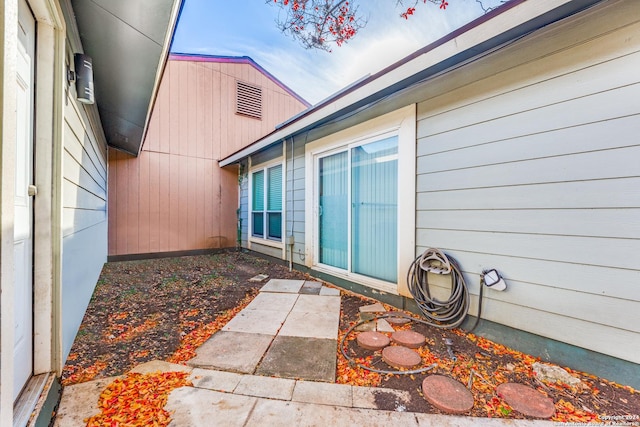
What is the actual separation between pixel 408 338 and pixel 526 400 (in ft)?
2.73

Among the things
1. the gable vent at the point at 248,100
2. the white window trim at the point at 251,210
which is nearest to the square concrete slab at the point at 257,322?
the white window trim at the point at 251,210

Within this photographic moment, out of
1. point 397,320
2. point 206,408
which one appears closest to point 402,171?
point 397,320

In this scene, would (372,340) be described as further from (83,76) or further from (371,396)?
(83,76)

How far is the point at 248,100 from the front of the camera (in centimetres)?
726

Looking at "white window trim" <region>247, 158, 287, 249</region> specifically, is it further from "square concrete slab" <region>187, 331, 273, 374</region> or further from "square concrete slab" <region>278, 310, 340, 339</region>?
"square concrete slab" <region>187, 331, 273, 374</region>

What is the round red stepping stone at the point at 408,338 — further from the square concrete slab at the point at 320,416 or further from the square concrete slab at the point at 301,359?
the square concrete slab at the point at 320,416

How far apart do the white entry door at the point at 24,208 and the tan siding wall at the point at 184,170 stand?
16.1 feet

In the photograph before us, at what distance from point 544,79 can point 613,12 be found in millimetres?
449

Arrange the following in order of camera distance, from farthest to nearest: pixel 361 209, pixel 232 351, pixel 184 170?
1. pixel 184 170
2. pixel 361 209
3. pixel 232 351

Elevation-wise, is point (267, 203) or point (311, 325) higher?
point (267, 203)

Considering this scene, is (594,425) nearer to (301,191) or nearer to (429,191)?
(429,191)

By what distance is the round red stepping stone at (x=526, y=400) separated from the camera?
1410 mm

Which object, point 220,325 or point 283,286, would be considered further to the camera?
point 283,286

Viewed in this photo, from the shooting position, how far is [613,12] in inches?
65.8
